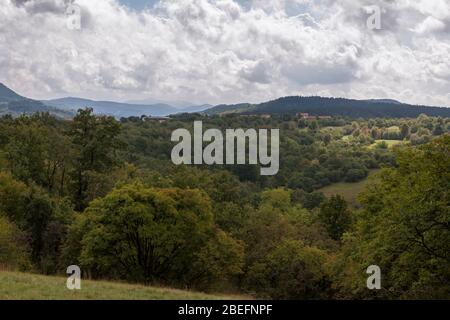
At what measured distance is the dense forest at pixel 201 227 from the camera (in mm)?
27359

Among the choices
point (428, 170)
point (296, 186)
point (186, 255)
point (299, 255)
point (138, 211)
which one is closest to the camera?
point (428, 170)

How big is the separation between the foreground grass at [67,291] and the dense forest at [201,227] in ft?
27.9

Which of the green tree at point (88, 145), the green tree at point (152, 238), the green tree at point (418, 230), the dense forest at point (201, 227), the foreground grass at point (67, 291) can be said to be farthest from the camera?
the green tree at point (88, 145)

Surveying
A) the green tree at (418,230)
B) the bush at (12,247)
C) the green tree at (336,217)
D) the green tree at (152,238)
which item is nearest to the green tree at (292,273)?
the green tree at (152,238)

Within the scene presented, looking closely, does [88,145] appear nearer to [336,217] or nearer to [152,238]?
[152,238]

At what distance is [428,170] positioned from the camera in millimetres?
26922

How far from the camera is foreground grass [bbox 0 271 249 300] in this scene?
1664 cm

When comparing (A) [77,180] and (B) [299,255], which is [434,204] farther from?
(A) [77,180]

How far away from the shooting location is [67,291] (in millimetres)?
17781

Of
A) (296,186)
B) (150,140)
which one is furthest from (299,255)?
(150,140)

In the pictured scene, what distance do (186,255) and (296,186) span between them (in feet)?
418

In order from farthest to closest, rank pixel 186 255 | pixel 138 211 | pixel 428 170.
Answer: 1. pixel 186 255
2. pixel 138 211
3. pixel 428 170

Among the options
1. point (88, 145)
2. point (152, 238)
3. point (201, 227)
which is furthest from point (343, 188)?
point (152, 238)

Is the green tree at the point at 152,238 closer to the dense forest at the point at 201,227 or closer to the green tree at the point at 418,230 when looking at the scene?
the dense forest at the point at 201,227
